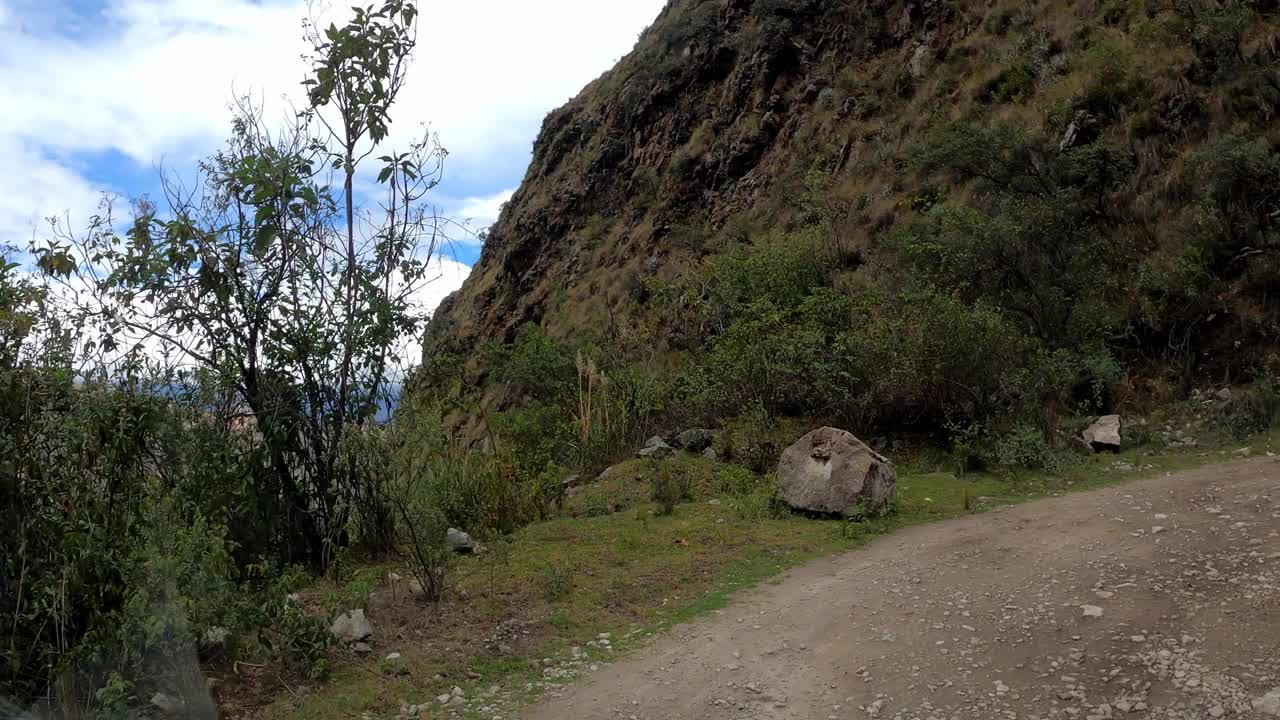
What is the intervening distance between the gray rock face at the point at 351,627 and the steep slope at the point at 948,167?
2571 mm

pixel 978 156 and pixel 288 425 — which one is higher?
pixel 978 156

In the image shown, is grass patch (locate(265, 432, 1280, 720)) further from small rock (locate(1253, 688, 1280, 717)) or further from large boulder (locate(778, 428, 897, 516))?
small rock (locate(1253, 688, 1280, 717))

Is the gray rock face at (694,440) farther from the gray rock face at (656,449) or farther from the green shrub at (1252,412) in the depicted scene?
the green shrub at (1252,412)

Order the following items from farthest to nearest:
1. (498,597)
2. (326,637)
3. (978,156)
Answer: (978,156) → (498,597) → (326,637)

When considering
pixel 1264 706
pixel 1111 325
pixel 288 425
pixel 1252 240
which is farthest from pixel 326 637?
pixel 1252 240

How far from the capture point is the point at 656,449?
10.9 metres

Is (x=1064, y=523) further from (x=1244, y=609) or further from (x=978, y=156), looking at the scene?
(x=978, y=156)

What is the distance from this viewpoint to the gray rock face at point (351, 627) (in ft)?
17.1

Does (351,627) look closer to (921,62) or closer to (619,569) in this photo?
(619,569)

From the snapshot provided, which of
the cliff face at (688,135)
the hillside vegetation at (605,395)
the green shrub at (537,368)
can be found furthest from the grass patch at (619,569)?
the cliff face at (688,135)

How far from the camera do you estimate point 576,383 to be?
16125 millimetres

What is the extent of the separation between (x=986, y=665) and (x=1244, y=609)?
1.36 metres

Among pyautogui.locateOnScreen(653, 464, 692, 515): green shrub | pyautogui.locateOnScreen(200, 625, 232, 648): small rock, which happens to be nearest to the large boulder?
pyautogui.locateOnScreen(653, 464, 692, 515): green shrub

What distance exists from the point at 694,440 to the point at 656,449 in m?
0.52
